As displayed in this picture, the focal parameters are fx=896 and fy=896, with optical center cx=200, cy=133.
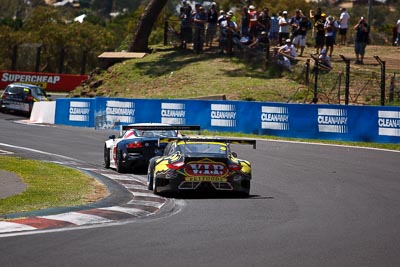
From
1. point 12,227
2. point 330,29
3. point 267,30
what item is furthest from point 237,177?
point 267,30

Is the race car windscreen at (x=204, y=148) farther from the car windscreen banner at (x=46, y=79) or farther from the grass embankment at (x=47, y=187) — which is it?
the car windscreen banner at (x=46, y=79)

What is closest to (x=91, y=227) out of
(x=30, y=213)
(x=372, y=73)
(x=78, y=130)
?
(x=30, y=213)

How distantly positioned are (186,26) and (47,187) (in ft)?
93.0

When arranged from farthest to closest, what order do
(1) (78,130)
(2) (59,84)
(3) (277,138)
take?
1. (2) (59,84)
2. (1) (78,130)
3. (3) (277,138)

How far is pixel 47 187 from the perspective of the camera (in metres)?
16.6

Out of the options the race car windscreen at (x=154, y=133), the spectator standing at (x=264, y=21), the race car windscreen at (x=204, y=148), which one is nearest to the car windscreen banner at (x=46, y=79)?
the spectator standing at (x=264, y=21)

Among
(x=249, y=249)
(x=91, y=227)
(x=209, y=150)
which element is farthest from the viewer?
(x=209, y=150)

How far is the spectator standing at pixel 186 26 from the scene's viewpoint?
140 feet

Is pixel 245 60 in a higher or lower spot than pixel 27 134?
higher

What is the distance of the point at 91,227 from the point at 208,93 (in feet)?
89.1

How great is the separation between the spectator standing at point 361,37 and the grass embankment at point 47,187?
18545 millimetres

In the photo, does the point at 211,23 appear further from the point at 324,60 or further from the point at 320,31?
the point at 324,60

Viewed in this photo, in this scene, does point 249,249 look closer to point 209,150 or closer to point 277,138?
point 209,150

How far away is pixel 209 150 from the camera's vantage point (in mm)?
16469
